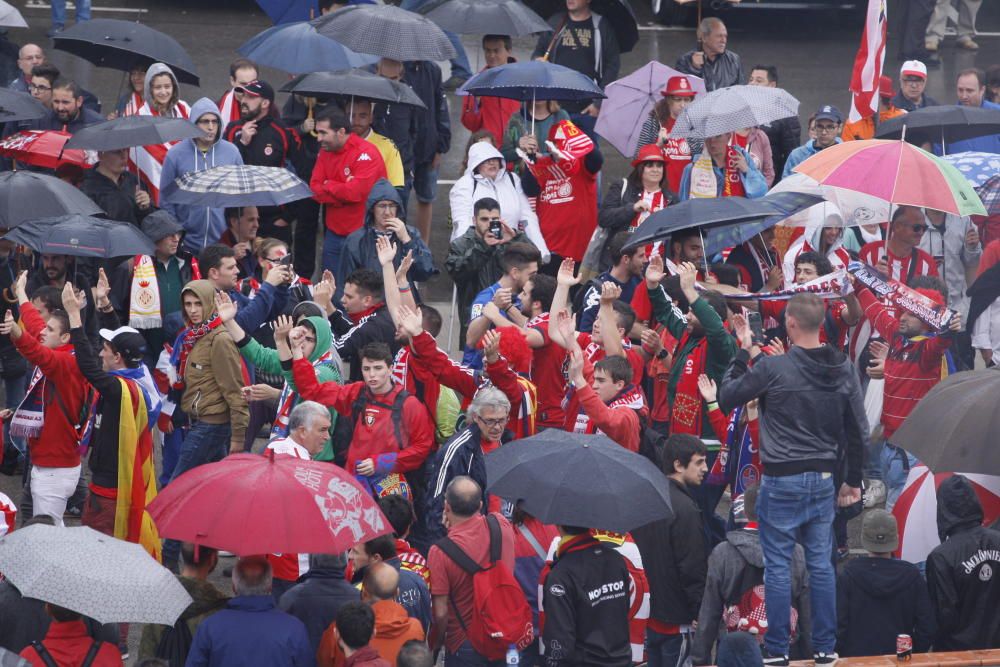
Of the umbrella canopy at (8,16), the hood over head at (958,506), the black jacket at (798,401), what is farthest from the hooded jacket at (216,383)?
the umbrella canopy at (8,16)

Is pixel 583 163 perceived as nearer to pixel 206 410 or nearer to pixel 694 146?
pixel 694 146

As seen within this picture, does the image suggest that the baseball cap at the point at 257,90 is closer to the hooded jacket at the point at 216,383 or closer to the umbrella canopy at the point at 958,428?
the hooded jacket at the point at 216,383

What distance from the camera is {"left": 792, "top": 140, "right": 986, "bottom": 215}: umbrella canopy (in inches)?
386

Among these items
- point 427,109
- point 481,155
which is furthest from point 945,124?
point 427,109

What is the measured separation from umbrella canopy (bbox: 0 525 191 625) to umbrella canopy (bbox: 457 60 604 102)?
6.78 meters

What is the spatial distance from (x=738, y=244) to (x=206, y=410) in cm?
369

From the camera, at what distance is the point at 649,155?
490 inches

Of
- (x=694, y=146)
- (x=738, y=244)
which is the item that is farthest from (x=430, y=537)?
(x=694, y=146)

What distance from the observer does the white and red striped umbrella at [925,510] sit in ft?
29.5

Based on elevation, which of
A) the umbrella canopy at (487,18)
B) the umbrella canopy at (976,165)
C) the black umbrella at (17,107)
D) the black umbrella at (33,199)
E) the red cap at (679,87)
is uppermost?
the umbrella canopy at (487,18)

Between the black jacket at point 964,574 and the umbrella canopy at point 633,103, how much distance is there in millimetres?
5991

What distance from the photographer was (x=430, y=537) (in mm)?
9094

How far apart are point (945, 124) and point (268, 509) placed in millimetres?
7593

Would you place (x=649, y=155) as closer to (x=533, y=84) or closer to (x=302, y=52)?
(x=533, y=84)
